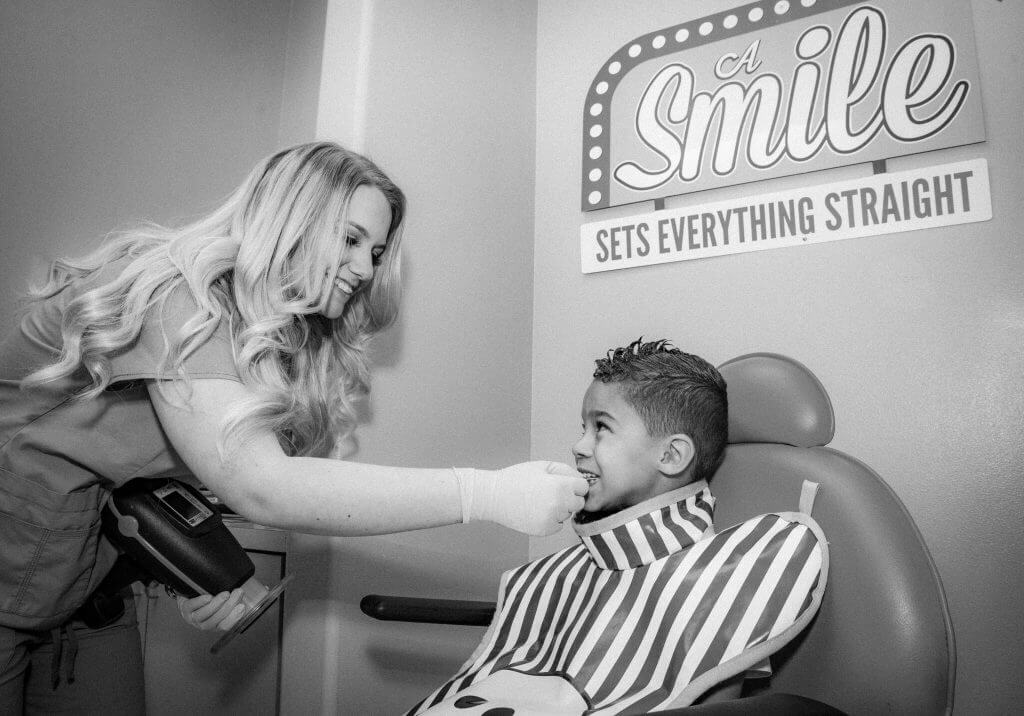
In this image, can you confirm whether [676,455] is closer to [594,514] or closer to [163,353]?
[594,514]

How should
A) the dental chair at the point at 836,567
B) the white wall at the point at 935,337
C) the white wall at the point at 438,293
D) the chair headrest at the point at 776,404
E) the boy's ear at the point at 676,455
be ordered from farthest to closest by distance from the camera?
the white wall at the point at 438,293, the white wall at the point at 935,337, the boy's ear at the point at 676,455, the chair headrest at the point at 776,404, the dental chair at the point at 836,567

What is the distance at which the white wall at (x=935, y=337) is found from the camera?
1.35 m

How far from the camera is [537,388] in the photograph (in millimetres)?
1982

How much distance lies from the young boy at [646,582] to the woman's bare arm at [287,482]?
0.98 ft

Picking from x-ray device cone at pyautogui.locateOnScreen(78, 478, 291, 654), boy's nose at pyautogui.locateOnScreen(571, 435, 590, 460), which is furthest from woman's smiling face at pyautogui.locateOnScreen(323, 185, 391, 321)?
boy's nose at pyautogui.locateOnScreen(571, 435, 590, 460)

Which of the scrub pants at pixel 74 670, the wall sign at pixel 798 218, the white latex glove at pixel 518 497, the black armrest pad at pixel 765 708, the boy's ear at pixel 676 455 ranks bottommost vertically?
the scrub pants at pixel 74 670

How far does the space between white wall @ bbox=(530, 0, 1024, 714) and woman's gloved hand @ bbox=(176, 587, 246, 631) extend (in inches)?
40.4

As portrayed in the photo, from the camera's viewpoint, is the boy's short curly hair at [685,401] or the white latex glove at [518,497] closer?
the white latex glove at [518,497]

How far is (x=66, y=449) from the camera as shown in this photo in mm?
944

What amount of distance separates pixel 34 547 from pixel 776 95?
1796 mm

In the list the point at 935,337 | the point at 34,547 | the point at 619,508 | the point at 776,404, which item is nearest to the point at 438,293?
the point at 619,508

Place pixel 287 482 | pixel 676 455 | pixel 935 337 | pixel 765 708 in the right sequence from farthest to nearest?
pixel 935 337, pixel 676 455, pixel 287 482, pixel 765 708

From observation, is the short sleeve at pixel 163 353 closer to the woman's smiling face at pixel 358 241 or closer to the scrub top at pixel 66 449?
the scrub top at pixel 66 449

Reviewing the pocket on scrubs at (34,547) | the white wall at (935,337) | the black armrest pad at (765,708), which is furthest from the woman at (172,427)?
the white wall at (935,337)
